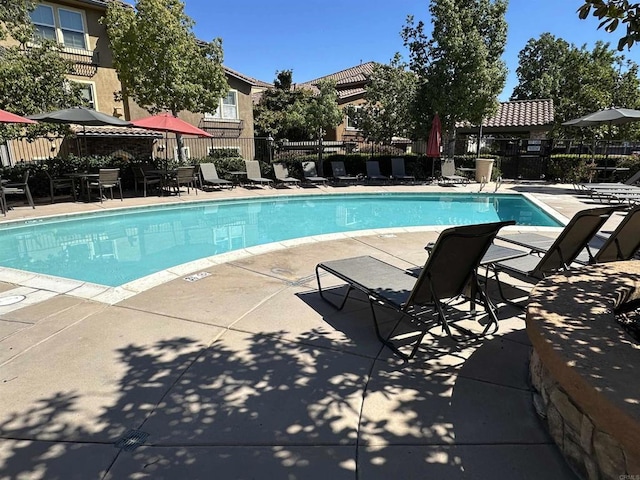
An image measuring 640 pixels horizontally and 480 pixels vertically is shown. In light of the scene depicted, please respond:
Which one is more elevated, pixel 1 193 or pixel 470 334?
pixel 1 193

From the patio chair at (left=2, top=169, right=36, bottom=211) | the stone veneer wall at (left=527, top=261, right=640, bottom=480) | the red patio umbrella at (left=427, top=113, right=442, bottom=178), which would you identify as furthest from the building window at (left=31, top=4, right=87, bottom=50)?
the stone veneer wall at (left=527, top=261, right=640, bottom=480)

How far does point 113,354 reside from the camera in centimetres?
314

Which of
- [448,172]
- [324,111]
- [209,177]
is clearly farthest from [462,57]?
[209,177]

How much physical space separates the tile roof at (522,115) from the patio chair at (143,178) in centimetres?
1649

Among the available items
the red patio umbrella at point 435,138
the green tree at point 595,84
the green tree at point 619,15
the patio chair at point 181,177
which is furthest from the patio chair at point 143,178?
the green tree at point 595,84

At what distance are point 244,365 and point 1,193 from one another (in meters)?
10.0

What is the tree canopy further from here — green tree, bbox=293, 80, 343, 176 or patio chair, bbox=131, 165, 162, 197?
green tree, bbox=293, 80, 343, 176

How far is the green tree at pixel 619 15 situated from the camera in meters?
2.30

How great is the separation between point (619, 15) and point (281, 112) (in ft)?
98.0

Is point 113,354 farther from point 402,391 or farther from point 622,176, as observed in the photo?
point 622,176

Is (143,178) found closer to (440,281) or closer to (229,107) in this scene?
(229,107)

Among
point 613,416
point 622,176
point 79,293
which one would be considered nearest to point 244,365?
point 613,416

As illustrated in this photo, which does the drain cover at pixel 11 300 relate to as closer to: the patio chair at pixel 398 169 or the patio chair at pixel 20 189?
the patio chair at pixel 20 189

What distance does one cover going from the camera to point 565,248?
3838mm
